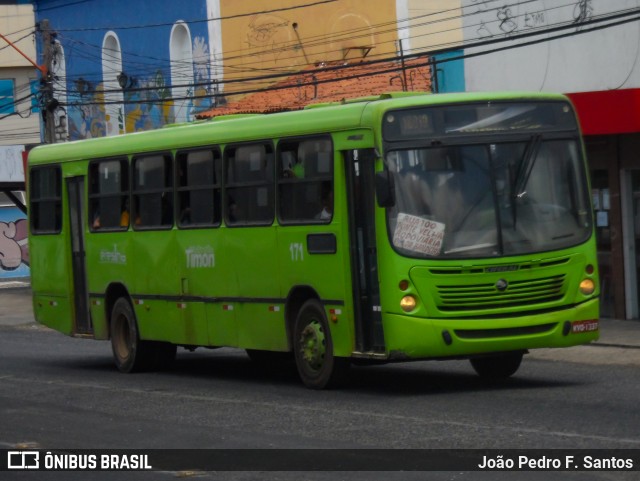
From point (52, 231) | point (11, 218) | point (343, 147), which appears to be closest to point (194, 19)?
point (11, 218)

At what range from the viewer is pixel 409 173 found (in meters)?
13.8

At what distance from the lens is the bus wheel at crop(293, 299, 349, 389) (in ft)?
48.1

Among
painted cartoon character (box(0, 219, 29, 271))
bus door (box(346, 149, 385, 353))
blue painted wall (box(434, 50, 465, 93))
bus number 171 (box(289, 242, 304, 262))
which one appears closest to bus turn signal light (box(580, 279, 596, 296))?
bus door (box(346, 149, 385, 353))

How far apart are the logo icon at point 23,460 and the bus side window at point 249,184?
16.1 ft

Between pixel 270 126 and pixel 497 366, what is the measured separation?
3471 mm

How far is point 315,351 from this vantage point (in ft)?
48.8

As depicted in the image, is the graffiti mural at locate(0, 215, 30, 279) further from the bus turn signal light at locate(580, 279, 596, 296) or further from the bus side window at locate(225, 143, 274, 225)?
the bus turn signal light at locate(580, 279, 596, 296)

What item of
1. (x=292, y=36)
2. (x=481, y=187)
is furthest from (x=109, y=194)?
(x=292, y=36)

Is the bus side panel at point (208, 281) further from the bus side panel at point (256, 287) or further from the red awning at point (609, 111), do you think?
the red awning at point (609, 111)

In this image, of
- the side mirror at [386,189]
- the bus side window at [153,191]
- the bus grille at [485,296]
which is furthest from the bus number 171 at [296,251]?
the bus side window at [153,191]

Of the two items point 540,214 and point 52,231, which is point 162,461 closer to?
point 540,214

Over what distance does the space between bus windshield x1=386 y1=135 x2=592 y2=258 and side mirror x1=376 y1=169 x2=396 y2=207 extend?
0.19 m

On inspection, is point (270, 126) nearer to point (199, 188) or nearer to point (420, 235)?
point (199, 188)

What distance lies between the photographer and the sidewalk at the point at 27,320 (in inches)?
795
